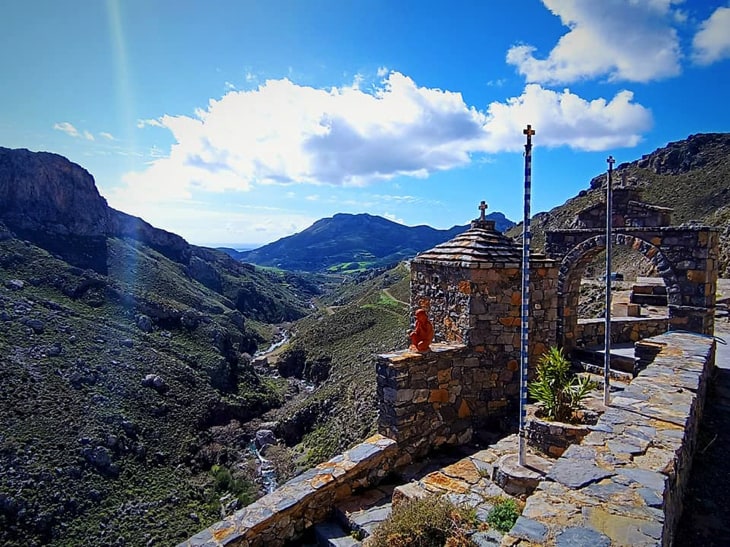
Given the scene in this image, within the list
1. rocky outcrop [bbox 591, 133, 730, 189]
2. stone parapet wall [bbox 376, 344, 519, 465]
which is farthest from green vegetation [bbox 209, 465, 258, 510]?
A: rocky outcrop [bbox 591, 133, 730, 189]

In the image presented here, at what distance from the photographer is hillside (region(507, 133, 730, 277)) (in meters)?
27.4

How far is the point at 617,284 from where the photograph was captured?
1769cm

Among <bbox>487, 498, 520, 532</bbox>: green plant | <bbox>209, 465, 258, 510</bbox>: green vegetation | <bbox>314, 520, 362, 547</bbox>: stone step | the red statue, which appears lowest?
<bbox>209, 465, 258, 510</bbox>: green vegetation

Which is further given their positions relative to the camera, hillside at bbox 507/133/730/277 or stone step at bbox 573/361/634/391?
hillside at bbox 507/133/730/277

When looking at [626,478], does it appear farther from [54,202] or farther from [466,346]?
[54,202]

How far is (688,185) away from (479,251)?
3924cm

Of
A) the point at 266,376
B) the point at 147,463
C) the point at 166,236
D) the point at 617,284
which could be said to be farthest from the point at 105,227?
Result: the point at 617,284

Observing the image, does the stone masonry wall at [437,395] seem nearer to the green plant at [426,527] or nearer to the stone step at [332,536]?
the stone step at [332,536]

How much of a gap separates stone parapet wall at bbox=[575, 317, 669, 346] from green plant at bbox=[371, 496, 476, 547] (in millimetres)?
7736

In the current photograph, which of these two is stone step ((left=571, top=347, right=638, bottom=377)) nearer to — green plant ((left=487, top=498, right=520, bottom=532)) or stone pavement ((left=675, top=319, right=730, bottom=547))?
stone pavement ((left=675, top=319, right=730, bottom=547))

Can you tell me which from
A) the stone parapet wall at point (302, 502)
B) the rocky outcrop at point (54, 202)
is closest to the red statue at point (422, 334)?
the stone parapet wall at point (302, 502)

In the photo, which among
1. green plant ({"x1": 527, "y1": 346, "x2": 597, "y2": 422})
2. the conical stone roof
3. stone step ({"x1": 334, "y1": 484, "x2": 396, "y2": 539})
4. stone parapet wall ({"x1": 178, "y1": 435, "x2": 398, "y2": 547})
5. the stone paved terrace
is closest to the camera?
the stone paved terrace

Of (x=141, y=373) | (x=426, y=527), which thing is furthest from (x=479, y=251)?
(x=141, y=373)

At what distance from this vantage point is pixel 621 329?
10.5 meters
